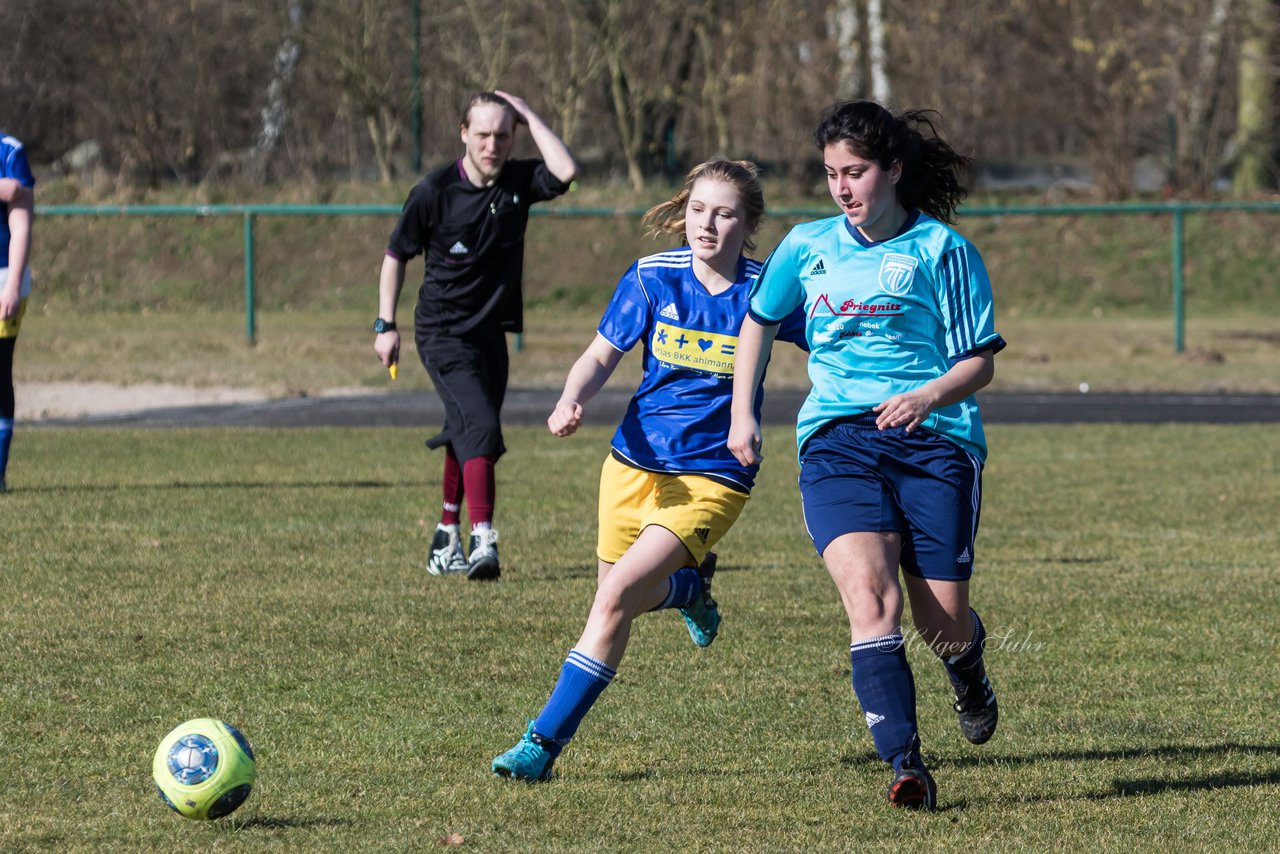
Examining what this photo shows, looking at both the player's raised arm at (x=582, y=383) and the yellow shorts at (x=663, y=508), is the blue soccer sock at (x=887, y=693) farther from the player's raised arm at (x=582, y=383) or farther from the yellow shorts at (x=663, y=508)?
the player's raised arm at (x=582, y=383)

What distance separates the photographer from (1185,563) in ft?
28.2

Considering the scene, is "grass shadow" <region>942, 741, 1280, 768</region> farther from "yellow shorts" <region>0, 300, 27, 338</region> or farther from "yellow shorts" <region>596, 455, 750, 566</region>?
"yellow shorts" <region>0, 300, 27, 338</region>

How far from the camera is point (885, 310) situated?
4.73m

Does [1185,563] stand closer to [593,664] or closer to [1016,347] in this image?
[593,664]

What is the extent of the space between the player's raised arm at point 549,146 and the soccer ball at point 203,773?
13.0ft

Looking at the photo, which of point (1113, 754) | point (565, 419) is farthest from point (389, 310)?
point (1113, 754)

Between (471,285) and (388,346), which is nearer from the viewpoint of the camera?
(388,346)

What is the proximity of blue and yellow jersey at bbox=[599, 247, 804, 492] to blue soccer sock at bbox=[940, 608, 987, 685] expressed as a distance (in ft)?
2.50

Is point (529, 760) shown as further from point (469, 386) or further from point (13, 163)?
point (13, 163)

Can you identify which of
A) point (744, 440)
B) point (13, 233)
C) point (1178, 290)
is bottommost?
point (1178, 290)


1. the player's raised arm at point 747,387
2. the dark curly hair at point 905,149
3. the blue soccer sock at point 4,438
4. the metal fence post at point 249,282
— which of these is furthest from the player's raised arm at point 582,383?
the metal fence post at point 249,282

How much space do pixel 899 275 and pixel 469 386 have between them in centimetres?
378

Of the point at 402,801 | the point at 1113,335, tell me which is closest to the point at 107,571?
the point at 402,801

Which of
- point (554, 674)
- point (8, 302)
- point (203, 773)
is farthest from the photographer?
point (8, 302)
